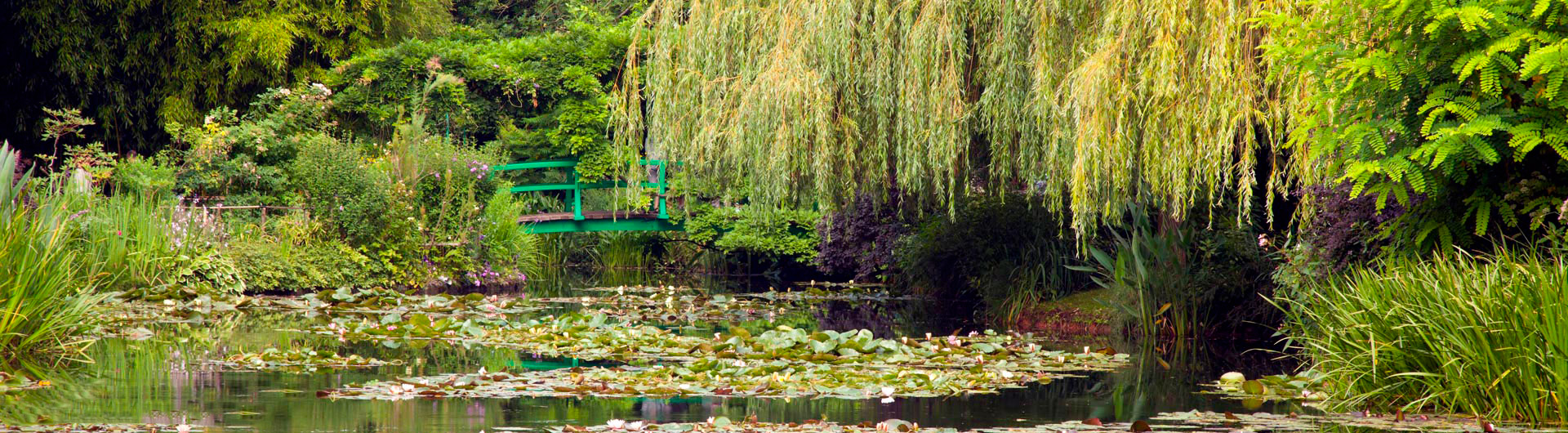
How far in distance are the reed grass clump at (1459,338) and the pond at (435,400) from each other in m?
0.41

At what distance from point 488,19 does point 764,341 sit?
63.1 ft

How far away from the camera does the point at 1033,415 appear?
648 centimetres

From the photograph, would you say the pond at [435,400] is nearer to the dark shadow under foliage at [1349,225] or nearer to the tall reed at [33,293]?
the tall reed at [33,293]

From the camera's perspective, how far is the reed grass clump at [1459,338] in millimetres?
5719

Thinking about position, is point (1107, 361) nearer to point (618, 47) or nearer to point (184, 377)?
point (184, 377)

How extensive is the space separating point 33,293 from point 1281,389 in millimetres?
6367

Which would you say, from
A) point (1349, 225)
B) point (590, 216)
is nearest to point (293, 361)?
point (1349, 225)

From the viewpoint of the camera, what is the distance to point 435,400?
21.6ft

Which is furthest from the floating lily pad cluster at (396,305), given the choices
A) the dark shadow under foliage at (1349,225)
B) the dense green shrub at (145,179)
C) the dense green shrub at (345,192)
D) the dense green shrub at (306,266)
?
the dark shadow under foliage at (1349,225)

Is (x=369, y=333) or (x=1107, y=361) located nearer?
(x=1107, y=361)

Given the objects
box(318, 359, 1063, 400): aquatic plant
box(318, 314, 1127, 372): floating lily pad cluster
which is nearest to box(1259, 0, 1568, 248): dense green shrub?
box(318, 359, 1063, 400): aquatic plant

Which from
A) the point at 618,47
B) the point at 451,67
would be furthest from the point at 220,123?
the point at 618,47

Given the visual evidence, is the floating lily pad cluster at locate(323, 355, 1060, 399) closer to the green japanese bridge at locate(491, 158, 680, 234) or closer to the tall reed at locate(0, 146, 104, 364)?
the tall reed at locate(0, 146, 104, 364)

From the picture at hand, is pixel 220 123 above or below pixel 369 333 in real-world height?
above
